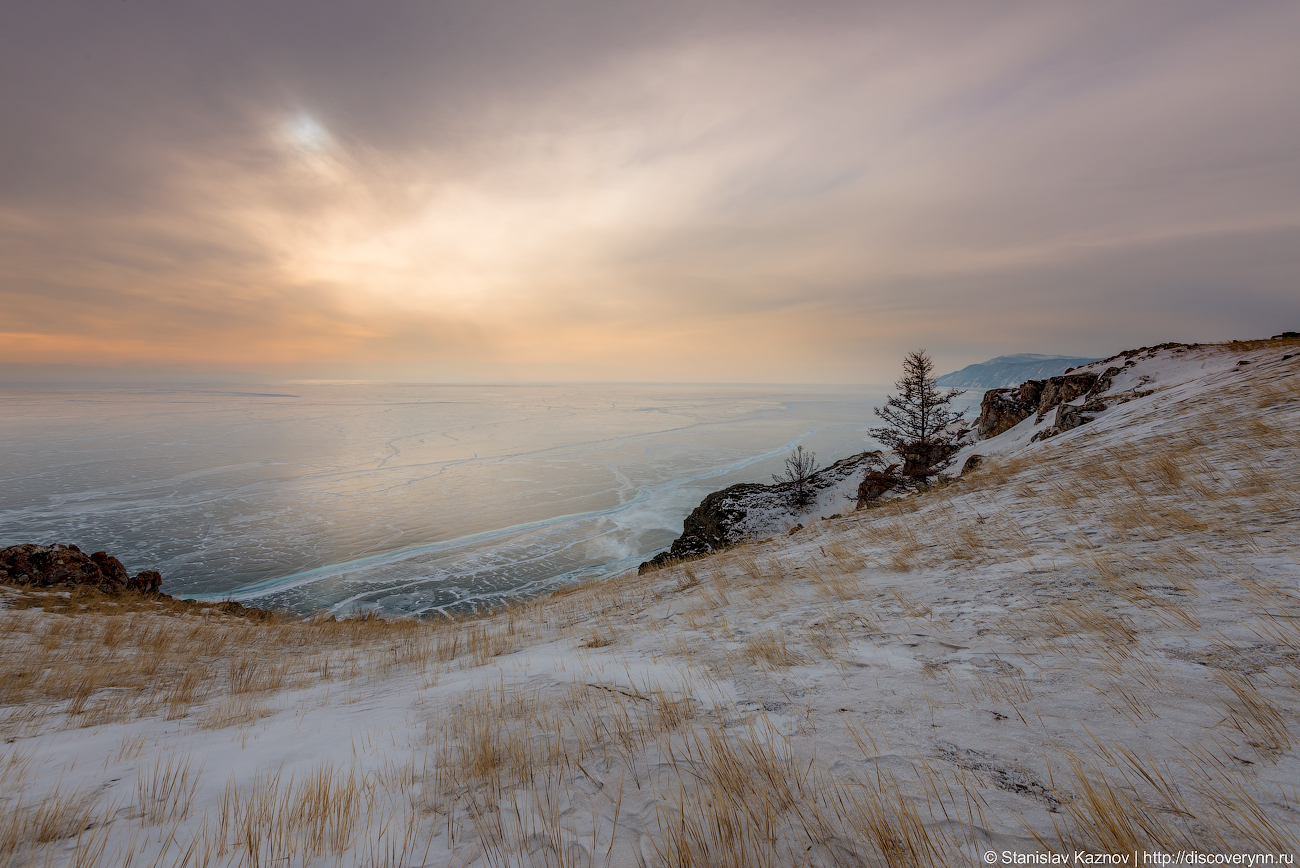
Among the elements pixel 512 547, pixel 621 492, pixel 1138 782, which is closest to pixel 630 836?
pixel 1138 782

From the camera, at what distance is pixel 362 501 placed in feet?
107

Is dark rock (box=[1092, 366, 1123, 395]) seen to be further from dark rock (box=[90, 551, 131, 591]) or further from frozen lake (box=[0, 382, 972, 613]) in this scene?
dark rock (box=[90, 551, 131, 591])

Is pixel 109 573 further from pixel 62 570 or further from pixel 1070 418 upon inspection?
pixel 1070 418

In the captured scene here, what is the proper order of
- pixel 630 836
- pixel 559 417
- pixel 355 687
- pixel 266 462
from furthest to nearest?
pixel 559 417 → pixel 266 462 → pixel 355 687 → pixel 630 836

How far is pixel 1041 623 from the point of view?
3.39 metres

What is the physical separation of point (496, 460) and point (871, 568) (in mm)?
45618

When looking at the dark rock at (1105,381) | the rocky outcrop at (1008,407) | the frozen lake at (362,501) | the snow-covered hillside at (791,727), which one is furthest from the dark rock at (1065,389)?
the frozen lake at (362,501)

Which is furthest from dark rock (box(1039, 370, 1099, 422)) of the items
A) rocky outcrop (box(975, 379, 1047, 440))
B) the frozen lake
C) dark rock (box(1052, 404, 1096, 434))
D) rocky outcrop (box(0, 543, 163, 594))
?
rocky outcrop (box(0, 543, 163, 594))

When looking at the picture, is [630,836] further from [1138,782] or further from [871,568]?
[871,568]

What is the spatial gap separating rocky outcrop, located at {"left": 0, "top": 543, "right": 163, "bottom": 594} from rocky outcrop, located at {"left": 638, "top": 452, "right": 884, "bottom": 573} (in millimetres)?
16759

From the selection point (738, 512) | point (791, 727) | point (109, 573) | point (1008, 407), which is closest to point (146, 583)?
point (109, 573)

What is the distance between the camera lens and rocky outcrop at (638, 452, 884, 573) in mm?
21688

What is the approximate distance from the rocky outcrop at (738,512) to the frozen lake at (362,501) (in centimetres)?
363

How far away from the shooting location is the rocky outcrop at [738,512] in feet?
71.2
